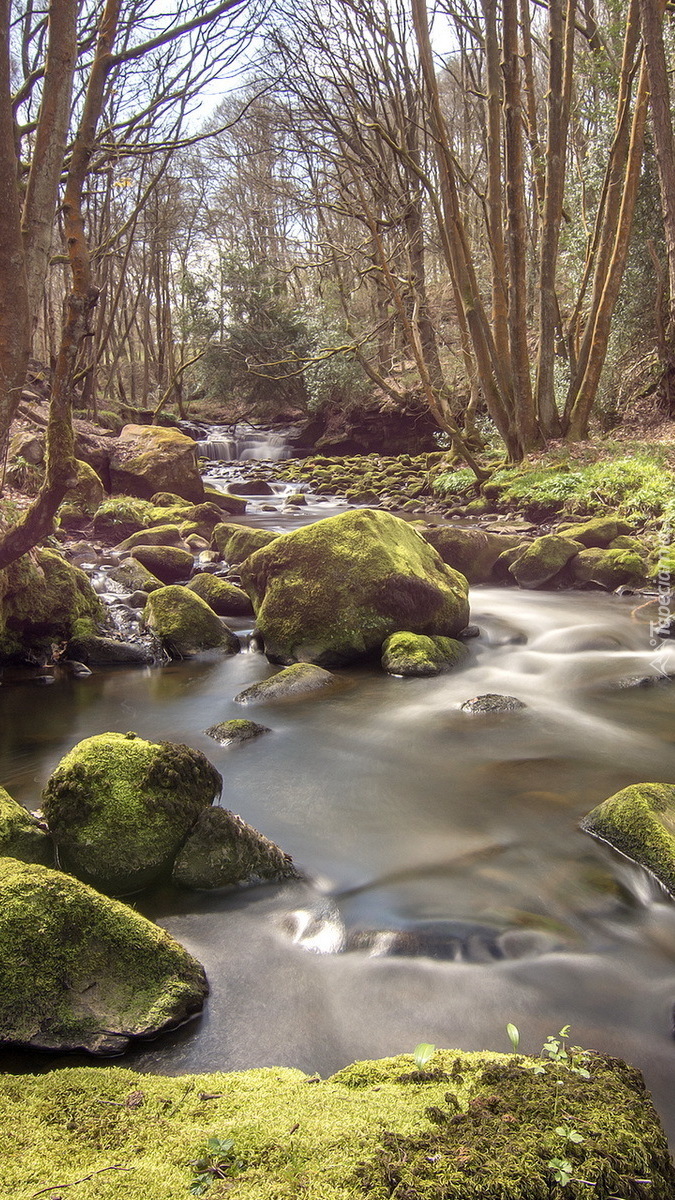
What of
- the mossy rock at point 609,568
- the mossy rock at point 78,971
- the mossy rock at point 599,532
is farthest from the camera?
the mossy rock at point 599,532

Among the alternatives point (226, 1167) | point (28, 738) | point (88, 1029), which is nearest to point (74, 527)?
point (28, 738)

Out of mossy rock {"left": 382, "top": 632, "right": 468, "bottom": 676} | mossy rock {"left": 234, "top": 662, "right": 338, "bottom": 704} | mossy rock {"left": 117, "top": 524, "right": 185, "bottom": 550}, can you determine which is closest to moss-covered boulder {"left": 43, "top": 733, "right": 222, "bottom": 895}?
mossy rock {"left": 234, "top": 662, "right": 338, "bottom": 704}

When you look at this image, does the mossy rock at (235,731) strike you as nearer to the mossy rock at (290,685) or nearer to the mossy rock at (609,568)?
the mossy rock at (290,685)

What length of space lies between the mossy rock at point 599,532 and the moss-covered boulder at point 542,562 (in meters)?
0.44

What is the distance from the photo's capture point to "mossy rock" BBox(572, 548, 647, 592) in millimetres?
9781

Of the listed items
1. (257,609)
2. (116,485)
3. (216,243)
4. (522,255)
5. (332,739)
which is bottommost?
(332,739)

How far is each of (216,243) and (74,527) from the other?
2351cm

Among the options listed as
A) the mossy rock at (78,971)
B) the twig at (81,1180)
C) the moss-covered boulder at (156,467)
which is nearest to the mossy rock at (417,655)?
the mossy rock at (78,971)

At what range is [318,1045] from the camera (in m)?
2.72

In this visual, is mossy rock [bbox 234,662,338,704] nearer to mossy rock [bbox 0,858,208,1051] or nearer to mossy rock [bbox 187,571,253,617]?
mossy rock [bbox 187,571,253,617]

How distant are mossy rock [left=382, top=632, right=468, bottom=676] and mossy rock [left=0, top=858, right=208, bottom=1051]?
4.48m

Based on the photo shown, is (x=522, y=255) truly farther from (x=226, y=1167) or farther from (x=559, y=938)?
(x=226, y=1167)

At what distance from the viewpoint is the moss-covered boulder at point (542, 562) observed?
401 inches

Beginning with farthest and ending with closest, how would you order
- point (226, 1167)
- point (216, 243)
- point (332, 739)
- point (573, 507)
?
point (216, 243) → point (573, 507) → point (332, 739) → point (226, 1167)
